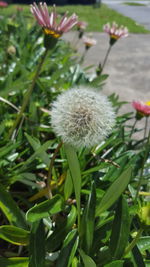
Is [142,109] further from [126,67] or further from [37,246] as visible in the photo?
[126,67]

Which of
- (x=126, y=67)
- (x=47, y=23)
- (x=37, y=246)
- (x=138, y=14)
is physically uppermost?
(x=47, y=23)

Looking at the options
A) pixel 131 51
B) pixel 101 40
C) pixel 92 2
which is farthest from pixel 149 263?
pixel 92 2

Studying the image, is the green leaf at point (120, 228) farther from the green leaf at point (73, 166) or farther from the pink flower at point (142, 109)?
the pink flower at point (142, 109)

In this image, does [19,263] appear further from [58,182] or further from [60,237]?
[58,182]

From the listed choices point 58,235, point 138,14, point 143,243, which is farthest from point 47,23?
point 138,14

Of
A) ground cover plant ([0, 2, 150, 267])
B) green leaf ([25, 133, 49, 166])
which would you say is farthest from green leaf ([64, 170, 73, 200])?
green leaf ([25, 133, 49, 166])

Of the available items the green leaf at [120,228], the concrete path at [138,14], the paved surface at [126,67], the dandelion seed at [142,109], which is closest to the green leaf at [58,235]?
the green leaf at [120,228]

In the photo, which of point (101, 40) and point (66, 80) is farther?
point (101, 40)
